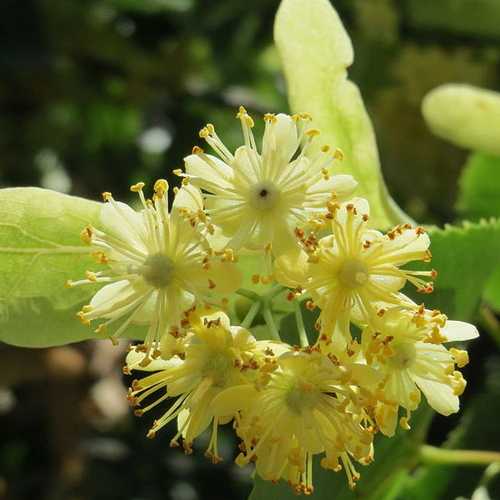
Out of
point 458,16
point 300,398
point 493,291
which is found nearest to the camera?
point 300,398

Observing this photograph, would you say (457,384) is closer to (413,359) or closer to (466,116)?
(413,359)

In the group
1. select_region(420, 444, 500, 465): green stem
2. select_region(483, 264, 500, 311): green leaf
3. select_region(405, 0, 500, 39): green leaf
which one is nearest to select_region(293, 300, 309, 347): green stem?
select_region(420, 444, 500, 465): green stem

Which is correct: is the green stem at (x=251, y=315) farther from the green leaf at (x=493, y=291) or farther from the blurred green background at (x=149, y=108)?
the blurred green background at (x=149, y=108)

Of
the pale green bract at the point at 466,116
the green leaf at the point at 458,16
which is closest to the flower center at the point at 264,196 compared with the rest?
the pale green bract at the point at 466,116

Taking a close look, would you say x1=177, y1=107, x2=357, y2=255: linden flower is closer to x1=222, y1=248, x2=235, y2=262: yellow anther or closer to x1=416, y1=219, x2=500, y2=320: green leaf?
x1=222, y1=248, x2=235, y2=262: yellow anther

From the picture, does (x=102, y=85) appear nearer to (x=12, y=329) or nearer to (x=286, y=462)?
(x=12, y=329)

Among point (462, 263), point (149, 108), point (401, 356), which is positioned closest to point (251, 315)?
point (401, 356)

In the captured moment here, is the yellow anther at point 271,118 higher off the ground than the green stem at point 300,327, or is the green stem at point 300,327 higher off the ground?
the yellow anther at point 271,118
